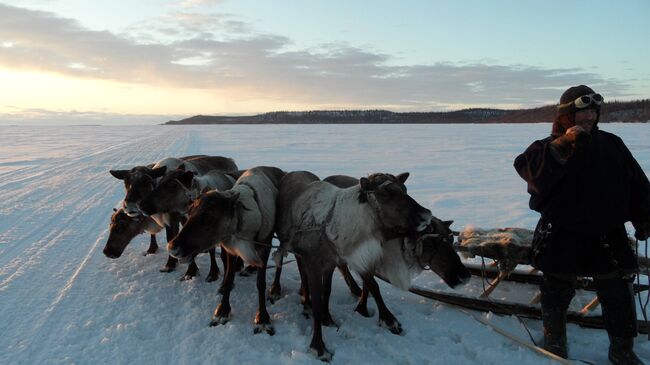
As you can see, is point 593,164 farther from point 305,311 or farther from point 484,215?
A: point 484,215

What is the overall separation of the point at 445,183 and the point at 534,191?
978 centimetres

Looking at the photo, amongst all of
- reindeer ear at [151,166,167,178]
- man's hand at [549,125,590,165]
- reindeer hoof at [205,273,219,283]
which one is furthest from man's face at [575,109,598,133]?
reindeer ear at [151,166,167,178]

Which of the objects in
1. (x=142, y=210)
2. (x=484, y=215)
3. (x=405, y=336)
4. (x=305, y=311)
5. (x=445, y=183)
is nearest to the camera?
(x=405, y=336)

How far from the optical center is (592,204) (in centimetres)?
379

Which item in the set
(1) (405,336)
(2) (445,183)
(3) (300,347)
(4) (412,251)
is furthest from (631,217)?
(2) (445,183)

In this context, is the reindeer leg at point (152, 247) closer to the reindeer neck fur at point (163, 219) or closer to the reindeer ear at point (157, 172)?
the reindeer neck fur at point (163, 219)

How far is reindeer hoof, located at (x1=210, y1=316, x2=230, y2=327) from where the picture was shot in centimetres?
487

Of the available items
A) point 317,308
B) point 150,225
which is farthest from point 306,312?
point 150,225

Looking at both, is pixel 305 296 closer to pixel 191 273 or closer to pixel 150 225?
pixel 191 273

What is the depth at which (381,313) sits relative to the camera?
196 inches

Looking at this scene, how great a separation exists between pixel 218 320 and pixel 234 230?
A: 105cm

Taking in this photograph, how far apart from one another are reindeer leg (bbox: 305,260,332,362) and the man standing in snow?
6.94ft

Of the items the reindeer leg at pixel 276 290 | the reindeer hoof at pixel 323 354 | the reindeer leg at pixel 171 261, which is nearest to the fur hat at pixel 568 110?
the reindeer hoof at pixel 323 354

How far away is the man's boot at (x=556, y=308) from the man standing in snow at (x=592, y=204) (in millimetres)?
136
